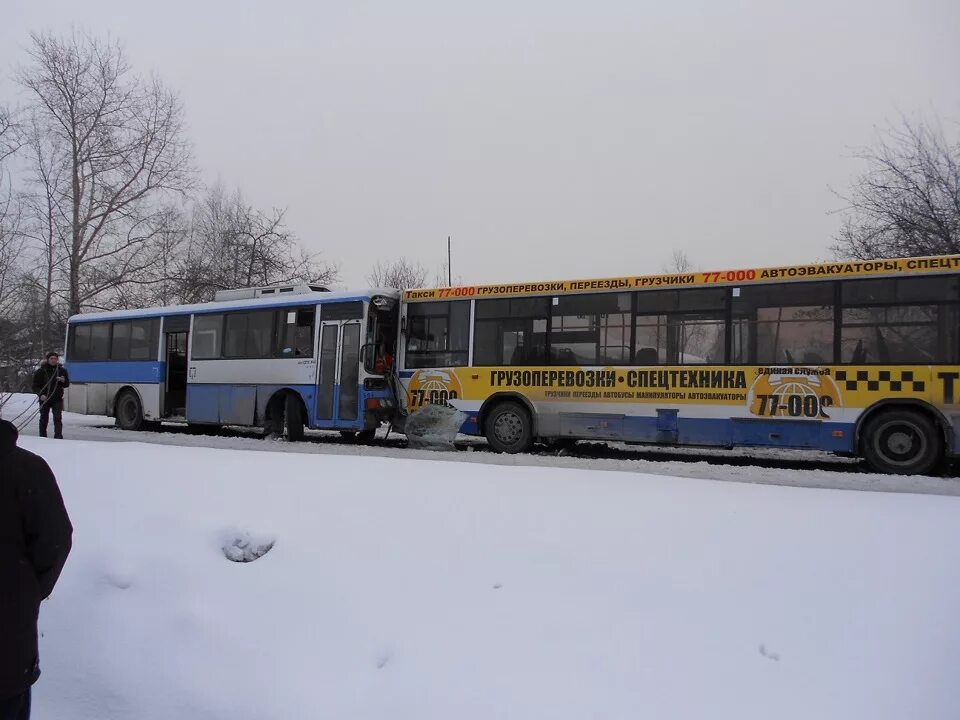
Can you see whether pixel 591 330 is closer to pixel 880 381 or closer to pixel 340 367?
pixel 880 381

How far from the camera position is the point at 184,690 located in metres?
3.63

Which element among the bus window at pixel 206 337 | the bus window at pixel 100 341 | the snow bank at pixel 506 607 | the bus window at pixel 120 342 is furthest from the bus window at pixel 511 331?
the bus window at pixel 100 341

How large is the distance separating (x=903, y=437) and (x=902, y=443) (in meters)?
0.09

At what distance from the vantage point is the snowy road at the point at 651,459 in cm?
871

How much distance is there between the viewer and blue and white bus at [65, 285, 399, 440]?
13.1m

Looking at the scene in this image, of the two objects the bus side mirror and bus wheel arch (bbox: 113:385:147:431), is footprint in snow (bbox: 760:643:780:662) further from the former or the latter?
bus wheel arch (bbox: 113:385:147:431)

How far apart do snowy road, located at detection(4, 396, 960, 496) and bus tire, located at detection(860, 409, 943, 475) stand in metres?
0.36

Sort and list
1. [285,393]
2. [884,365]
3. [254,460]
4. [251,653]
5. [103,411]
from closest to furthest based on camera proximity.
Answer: [251,653] → [254,460] → [884,365] → [285,393] → [103,411]

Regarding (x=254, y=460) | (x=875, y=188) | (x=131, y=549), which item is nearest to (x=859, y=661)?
(x=131, y=549)

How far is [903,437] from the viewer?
9.59m

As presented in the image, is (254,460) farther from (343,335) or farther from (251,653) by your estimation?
(343,335)

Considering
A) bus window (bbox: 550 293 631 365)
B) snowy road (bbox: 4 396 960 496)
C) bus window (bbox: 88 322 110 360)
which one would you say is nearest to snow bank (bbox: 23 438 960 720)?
snowy road (bbox: 4 396 960 496)

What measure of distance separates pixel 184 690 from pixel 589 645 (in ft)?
7.15

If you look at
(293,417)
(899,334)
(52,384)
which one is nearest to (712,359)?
(899,334)
